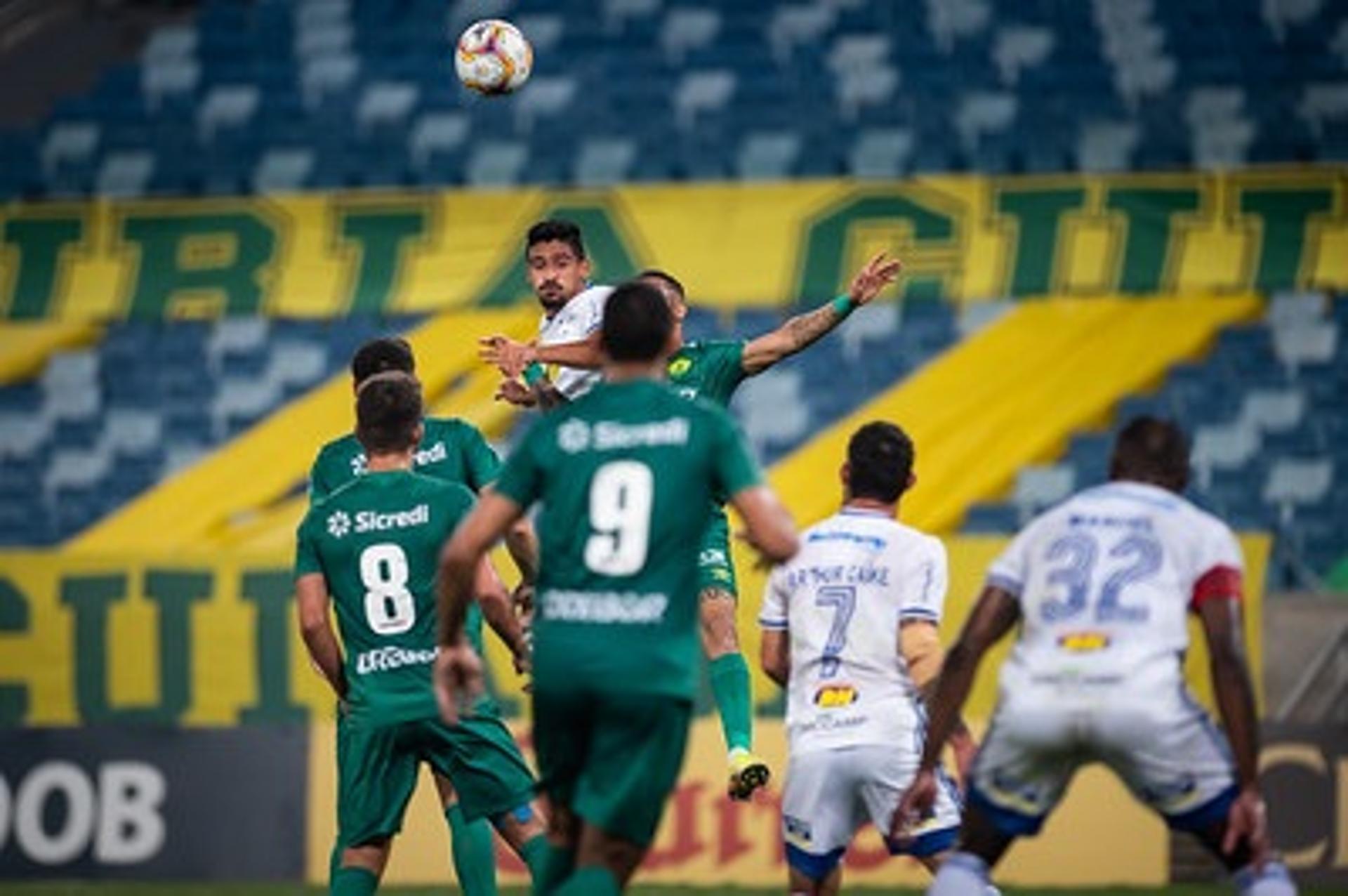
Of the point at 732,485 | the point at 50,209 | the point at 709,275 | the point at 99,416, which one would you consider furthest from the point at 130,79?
the point at 732,485

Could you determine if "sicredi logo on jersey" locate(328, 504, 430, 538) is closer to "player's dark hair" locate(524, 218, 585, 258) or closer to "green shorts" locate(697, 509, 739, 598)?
"player's dark hair" locate(524, 218, 585, 258)

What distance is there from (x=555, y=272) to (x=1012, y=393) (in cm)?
778

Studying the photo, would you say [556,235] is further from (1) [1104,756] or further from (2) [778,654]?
(1) [1104,756]

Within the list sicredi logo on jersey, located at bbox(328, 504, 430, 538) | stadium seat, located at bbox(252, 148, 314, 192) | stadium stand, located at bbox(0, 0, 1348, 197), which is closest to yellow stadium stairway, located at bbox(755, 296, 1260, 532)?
stadium stand, located at bbox(0, 0, 1348, 197)

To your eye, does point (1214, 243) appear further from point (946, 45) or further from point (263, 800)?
point (263, 800)

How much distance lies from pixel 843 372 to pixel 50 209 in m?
5.72

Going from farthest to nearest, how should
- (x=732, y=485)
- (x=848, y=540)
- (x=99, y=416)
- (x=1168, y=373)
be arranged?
(x=99, y=416) < (x=1168, y=373) < (x=848, y=540) < (x=732, y=485)

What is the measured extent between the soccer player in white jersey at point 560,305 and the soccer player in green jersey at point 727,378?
17 centimetres

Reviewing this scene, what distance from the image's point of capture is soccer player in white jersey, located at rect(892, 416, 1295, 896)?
344 inches

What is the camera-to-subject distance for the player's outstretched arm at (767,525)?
8.63 m

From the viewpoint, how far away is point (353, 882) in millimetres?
10852

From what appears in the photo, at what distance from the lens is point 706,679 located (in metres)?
17.5

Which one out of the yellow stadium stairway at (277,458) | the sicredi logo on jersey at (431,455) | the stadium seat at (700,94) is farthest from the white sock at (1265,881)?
the stadium seat at (700,94)

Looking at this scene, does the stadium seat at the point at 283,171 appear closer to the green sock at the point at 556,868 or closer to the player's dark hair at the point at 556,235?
the player's dark hair at the point at 556,235
